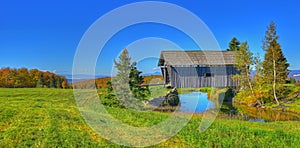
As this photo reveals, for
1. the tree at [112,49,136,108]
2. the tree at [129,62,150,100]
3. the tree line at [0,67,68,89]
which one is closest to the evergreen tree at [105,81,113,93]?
the tree at [112,49,136,108]

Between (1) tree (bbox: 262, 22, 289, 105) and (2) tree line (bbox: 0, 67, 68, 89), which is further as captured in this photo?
(2) tree line (bbox: 0, 67, 68, 89)

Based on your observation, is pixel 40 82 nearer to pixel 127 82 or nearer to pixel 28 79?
pixel 28 79

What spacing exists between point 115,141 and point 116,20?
14.1 feet

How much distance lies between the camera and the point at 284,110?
19.9m

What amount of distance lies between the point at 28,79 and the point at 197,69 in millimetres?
18602

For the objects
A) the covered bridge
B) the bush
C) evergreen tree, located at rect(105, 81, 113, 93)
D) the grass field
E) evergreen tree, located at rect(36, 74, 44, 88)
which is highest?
the covered bridge

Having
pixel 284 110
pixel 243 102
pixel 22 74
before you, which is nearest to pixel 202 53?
pixel 243 102

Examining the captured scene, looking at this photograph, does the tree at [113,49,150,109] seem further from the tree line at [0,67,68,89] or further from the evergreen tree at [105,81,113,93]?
the tree line at [0,67,68,89]

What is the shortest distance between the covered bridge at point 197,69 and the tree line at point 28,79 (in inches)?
482

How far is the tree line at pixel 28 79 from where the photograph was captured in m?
26.9

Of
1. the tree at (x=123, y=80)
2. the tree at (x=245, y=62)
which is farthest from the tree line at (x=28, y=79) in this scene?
the tree at (x=245, y=62)

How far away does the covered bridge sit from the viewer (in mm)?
31391

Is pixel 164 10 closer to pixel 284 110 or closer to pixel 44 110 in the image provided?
pixel 44 110

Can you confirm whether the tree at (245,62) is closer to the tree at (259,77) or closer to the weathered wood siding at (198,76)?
the tree at (259,77)
